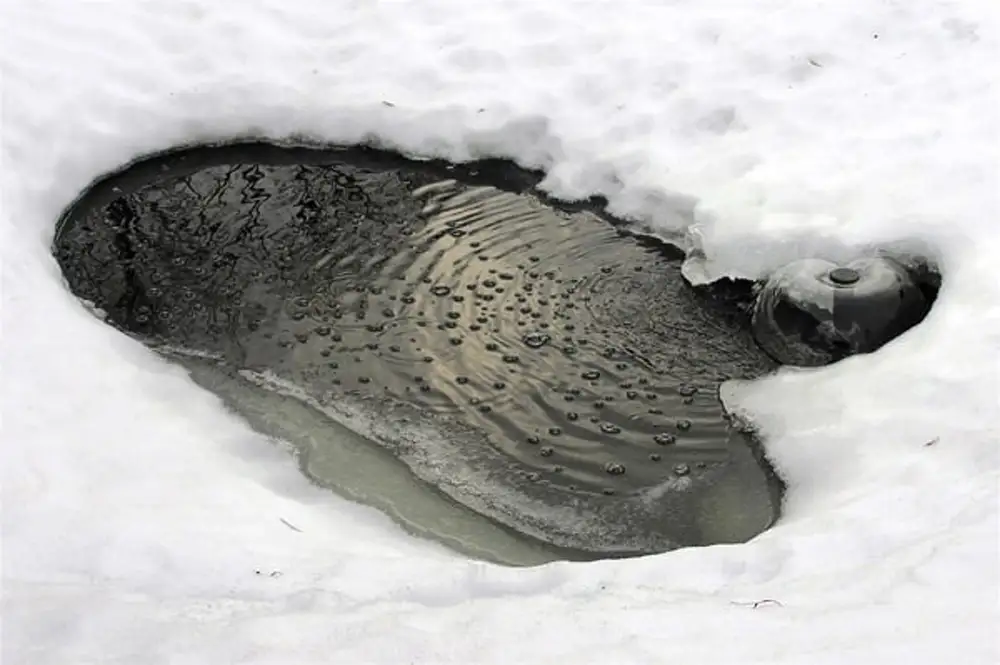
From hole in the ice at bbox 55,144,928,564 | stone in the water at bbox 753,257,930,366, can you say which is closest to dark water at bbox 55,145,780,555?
hole in the ice at bbox 55,144,928,564

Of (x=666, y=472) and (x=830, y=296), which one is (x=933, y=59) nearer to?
(x=830, y=296)

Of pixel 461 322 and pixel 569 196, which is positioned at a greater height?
pixel 569 196

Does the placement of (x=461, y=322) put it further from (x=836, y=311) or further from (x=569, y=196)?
(x=836, y=311)

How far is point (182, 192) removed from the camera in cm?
527

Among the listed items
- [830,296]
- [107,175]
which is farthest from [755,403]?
[107,175]

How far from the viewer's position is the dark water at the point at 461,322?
139 inches

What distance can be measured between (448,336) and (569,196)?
4.31ft

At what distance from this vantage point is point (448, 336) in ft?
13.8

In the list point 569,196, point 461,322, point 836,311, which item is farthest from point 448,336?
point 836,311

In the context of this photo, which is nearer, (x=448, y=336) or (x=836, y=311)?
(x=836, y=311)

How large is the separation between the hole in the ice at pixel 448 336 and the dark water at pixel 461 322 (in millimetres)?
10

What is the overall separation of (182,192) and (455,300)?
178 centimetres

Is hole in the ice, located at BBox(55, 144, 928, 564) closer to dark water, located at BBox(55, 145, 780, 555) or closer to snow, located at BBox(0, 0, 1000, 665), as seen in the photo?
dark water, located at BBox(55, 145, 780, 555)

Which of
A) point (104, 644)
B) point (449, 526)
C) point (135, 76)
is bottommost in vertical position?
point (449, 526)
